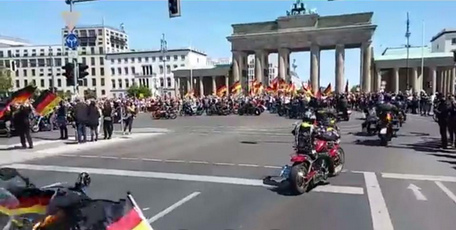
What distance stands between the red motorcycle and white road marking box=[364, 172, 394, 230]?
2.66ft

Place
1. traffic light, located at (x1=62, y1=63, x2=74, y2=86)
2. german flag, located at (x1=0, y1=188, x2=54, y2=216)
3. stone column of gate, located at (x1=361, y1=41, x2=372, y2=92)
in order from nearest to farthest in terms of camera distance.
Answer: german flag, located at (x1=0, y1=188, x2=54, y2=216) → traffic light, located at (x1=62, y1=63, x2=74, y2=86) → stone column of gate, located at (x1=361, y1=41, x2=372, y2=92)

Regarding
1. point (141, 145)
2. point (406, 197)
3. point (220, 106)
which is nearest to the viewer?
point (406, 197)

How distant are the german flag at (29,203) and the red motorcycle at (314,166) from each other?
4745 millimetres

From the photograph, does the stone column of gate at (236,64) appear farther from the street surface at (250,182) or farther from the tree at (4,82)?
the street surface at (250,182)

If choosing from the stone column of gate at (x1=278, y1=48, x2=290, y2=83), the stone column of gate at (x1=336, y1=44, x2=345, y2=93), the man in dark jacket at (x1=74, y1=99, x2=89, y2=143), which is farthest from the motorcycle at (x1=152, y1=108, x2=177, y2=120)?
the stone column of gate at (x1=336, y1=44, x2=345, y2=93)

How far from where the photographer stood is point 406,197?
7.85m

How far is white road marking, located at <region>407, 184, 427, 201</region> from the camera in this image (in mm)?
7818

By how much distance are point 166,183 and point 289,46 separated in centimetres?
7485

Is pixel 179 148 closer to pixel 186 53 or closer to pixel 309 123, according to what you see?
pixel 309 123

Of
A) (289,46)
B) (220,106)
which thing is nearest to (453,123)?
(220,106)

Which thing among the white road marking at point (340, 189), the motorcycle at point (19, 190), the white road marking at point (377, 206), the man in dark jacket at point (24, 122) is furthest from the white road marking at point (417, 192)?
the man in dark jacket at point (24, 122)

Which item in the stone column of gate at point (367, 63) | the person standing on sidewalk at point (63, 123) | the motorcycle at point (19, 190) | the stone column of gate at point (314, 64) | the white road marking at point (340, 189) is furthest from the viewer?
the stone column of gate at point (314, 64)

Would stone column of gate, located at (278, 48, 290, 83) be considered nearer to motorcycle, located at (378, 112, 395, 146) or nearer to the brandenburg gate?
the brandenburg gate

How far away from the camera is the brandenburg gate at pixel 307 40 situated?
254 ft
